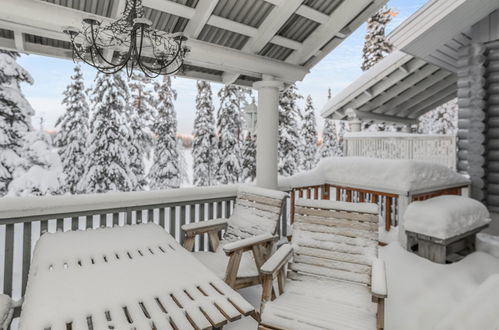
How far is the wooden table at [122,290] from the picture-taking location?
1355 millimetres

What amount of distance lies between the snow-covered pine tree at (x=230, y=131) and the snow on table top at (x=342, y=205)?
1364 centimetres

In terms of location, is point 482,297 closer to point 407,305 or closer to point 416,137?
point 407,305

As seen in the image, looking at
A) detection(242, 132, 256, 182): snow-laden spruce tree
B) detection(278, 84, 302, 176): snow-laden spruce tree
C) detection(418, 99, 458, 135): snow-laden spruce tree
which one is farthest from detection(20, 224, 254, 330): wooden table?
detection(418, 99, 458, 135): snow-laden spruce tree

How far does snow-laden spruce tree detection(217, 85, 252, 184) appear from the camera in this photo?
16.1 m

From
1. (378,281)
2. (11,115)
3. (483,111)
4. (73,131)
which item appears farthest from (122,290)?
(73,131)

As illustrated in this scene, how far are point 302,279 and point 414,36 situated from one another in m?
4.37

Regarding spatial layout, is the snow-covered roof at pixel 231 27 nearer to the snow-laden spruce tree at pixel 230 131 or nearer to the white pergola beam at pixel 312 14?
the white pergola beam at pixel 312 14

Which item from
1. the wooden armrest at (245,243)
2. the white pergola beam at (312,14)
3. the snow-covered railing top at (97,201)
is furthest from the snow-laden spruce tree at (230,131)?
the wooden armrest at (245,243)

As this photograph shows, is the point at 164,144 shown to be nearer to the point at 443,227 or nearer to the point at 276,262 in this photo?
the point at 443,227

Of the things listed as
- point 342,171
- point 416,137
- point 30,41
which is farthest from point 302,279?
point 416,137

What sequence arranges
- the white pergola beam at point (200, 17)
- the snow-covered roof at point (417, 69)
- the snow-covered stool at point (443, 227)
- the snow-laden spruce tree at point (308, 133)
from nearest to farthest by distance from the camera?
the white pergola beam at point (200, 17)
the snow-covered stool at point (443, 227)
the snow-covered roof at point (417, 69)
the snow-laden spruce tree at point (308, 133)

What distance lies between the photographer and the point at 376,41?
59.6 ft

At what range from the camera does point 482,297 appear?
204 centimetres

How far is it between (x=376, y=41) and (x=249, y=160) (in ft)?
35.8
